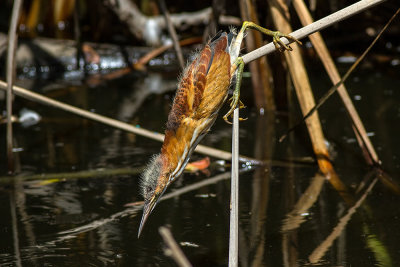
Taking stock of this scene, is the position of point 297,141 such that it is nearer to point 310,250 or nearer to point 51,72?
point 310,250

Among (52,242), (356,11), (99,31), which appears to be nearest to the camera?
(356,11)

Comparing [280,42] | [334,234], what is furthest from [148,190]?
[334,234]

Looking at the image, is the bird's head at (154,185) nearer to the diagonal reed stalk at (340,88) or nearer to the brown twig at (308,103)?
the brown twig at (308,103)

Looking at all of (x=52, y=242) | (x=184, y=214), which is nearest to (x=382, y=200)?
(x=184, y=214)

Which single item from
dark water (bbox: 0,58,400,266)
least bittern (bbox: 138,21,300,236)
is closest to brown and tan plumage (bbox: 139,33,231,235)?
least bittern (bbox: 138,21,300,236)

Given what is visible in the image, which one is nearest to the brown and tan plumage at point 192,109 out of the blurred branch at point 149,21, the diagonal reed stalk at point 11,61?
the diagonal reed stalk at point 11,61

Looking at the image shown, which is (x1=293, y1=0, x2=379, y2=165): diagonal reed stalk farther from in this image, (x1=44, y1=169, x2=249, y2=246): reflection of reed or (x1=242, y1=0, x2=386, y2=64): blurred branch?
(x1=242, y1=0, x2=386, y2=64): blurred branch

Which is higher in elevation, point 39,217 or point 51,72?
point 51,72
